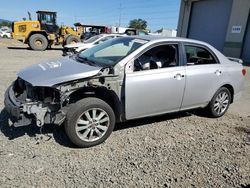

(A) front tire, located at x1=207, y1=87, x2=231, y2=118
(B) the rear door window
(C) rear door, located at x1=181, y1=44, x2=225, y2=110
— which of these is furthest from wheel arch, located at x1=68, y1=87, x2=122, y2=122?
(A) front tire, located at x1=207, y1=87, x2=231, y2=118

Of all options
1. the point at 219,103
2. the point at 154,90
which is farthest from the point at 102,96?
the point at 219,103

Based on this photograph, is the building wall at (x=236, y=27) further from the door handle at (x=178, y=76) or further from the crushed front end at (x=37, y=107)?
the crushed front end at (x=37, y=107)

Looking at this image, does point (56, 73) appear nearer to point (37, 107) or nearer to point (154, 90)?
point (37, 107)

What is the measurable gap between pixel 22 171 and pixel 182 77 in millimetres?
2809

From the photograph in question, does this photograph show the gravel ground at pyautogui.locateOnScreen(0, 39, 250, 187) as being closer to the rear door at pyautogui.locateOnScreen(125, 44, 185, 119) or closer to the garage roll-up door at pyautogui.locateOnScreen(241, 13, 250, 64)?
the rear door at pyautogui.locateOnScreen(125, 44, 185, 119)

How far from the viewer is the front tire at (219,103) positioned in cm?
462

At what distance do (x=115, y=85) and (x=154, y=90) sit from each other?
689 mm

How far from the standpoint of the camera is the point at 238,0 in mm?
15445

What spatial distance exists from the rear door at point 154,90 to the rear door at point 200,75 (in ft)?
0.64

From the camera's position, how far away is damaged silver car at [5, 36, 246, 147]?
3.12 m

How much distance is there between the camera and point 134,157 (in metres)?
3.17

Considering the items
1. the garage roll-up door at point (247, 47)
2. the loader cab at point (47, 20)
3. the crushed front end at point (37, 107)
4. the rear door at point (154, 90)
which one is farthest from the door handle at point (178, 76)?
Answer: the loader cab at point (47, 20)

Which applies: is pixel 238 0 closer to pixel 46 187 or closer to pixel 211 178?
pixel 211 178

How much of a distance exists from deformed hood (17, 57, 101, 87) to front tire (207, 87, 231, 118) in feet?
8.47
